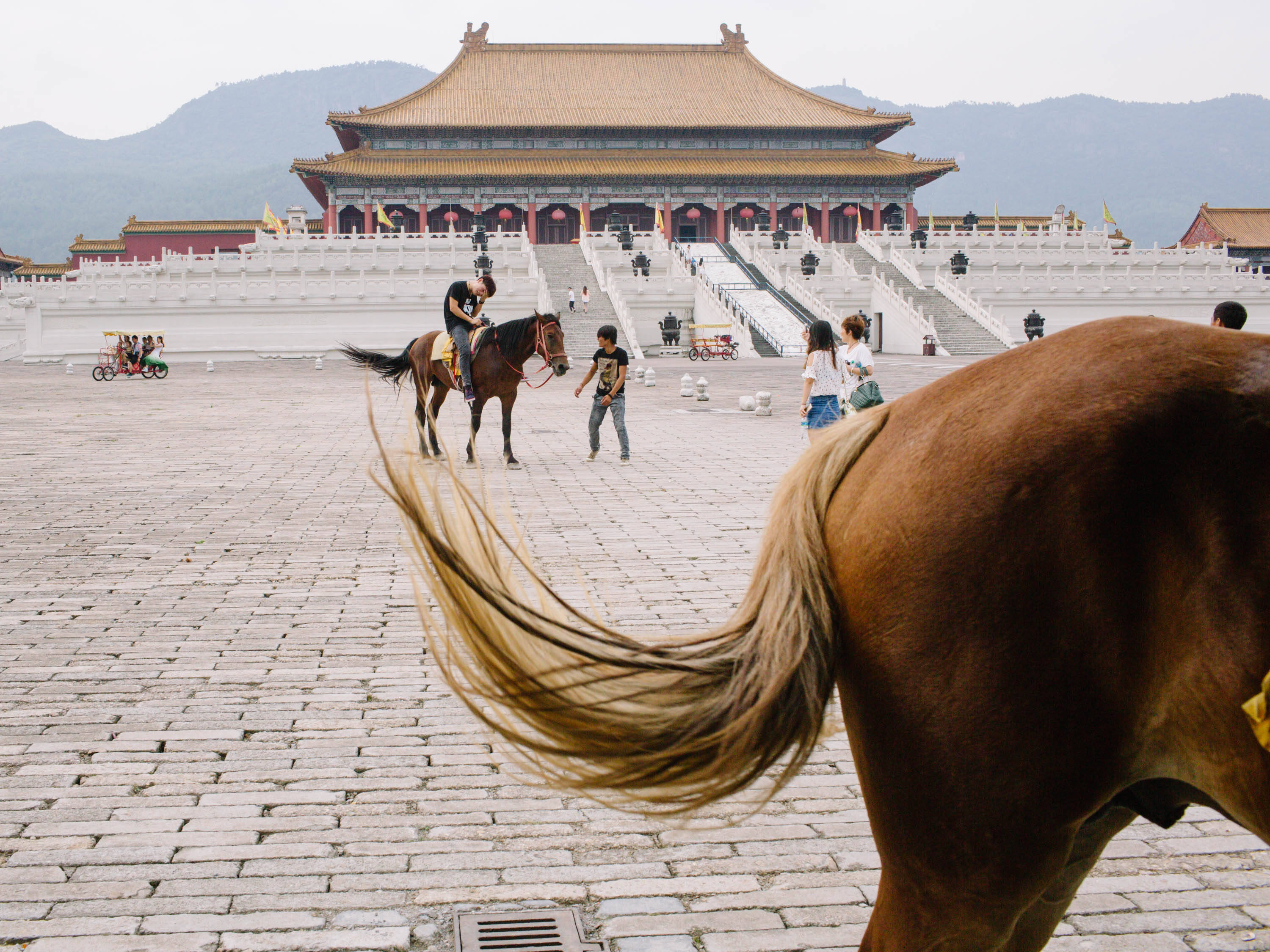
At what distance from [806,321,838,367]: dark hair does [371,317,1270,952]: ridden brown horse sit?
7024 millimetres

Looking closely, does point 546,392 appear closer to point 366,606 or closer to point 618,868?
point 366,606

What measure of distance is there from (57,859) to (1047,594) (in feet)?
9.75

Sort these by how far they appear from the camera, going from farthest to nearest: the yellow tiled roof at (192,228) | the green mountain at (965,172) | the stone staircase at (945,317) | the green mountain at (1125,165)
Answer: the green mountain at (1125,165) < the green mountain at (965,172) < the yellow tiled roof at (192,228) < the stone staircase at (945,317)

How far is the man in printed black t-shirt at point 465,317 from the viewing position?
37.6 feet

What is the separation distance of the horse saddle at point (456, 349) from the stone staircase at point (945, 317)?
73.1 ft

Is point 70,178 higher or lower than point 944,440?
higher

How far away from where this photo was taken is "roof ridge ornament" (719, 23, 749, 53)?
59844mm

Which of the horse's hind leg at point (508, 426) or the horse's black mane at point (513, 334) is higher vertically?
the horse's black mane at point (513, 334)

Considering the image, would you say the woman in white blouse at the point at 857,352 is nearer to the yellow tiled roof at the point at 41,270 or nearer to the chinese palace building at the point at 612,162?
the chinese palace building at the point at 612,162

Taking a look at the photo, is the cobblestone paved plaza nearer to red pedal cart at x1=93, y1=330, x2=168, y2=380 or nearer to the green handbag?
the green handbag

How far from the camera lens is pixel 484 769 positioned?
3.99 metres

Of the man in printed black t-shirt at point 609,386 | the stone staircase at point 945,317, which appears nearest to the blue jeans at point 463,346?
the man in printed black t-shirt at point 609,386

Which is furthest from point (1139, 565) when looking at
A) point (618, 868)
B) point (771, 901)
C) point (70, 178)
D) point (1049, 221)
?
point (70, 178)

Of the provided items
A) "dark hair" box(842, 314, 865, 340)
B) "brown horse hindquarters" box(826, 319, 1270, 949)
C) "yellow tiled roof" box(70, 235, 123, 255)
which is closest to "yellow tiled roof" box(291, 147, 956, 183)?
"yellow tiled roof" box(70, 235, 123, 255)
